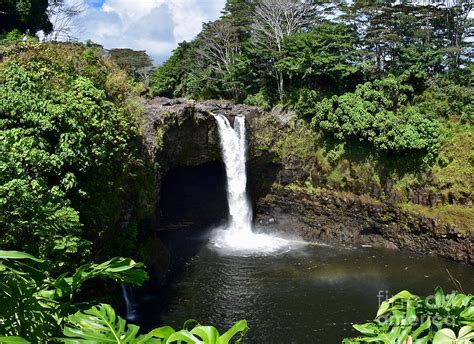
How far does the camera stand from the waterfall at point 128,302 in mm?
13025

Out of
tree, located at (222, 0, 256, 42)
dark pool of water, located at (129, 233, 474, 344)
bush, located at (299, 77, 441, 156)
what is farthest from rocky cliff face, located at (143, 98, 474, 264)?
tree, located at (222, 0, 256, 42)

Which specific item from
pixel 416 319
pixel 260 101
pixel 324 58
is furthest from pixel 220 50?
pixel 416 319

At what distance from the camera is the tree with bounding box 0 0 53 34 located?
60.4 feet

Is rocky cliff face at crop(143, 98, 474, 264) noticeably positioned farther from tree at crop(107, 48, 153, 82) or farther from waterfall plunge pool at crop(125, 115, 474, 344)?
tree at crop(107, 48, 153, 82)

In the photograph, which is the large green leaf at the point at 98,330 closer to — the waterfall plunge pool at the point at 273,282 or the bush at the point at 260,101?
the waterfall plunge pool at the point at 273,282

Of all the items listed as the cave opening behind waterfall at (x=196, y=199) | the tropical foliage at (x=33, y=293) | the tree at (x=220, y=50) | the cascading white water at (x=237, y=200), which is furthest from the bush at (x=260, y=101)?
the tropical foliage at (x=33, y=293)

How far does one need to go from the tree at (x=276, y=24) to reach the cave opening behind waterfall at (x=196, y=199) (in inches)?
288

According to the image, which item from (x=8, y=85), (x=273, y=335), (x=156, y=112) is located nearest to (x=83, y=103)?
(x=8, y=85)

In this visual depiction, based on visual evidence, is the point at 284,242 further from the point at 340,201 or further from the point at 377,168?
the point at 377,168

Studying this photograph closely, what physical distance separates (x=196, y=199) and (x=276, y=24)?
13209mm

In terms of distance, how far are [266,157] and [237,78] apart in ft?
27.7

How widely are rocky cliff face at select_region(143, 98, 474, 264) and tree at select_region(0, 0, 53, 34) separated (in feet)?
23.4

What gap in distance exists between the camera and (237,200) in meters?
23.2

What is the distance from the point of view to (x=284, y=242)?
21.1 meters
